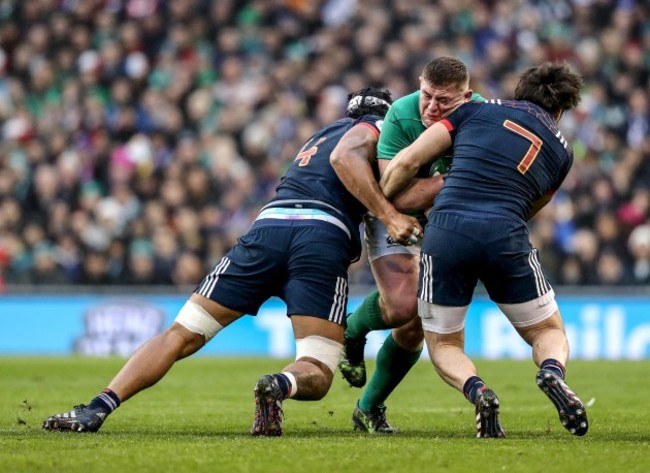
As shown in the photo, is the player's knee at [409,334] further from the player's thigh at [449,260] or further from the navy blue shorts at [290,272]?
the player's thigh at [449,260]

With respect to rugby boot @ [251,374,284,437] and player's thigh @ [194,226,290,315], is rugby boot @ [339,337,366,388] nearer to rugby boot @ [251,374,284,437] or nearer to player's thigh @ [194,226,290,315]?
player's thigh @ [194,226,290,315]

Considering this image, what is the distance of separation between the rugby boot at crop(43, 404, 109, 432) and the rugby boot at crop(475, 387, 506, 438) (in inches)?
84.3

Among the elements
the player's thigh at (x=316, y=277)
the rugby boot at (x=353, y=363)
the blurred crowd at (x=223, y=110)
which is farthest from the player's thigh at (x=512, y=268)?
the blurred crowd at (x=223, y=110)

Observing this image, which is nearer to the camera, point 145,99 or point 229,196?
point 229,196

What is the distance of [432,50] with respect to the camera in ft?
68.8

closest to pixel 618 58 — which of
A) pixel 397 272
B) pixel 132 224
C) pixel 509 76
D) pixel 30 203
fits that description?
pixel 509 76

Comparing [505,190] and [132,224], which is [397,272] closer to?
[505,190]

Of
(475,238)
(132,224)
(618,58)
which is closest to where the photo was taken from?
(475,238)

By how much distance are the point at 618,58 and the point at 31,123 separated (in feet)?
31.2

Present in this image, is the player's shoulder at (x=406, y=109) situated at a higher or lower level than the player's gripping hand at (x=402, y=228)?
higher

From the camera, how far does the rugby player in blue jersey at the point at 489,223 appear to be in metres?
7.14

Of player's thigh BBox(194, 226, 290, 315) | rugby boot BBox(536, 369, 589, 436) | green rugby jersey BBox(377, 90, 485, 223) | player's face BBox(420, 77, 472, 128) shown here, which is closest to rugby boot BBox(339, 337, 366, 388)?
player's thigh BBox(194, 226, 290, 315)

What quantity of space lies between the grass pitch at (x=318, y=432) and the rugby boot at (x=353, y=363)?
32cm

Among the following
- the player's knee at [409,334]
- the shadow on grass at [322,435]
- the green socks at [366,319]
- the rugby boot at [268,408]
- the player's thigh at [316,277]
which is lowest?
the shadow on grass at [322,435]
